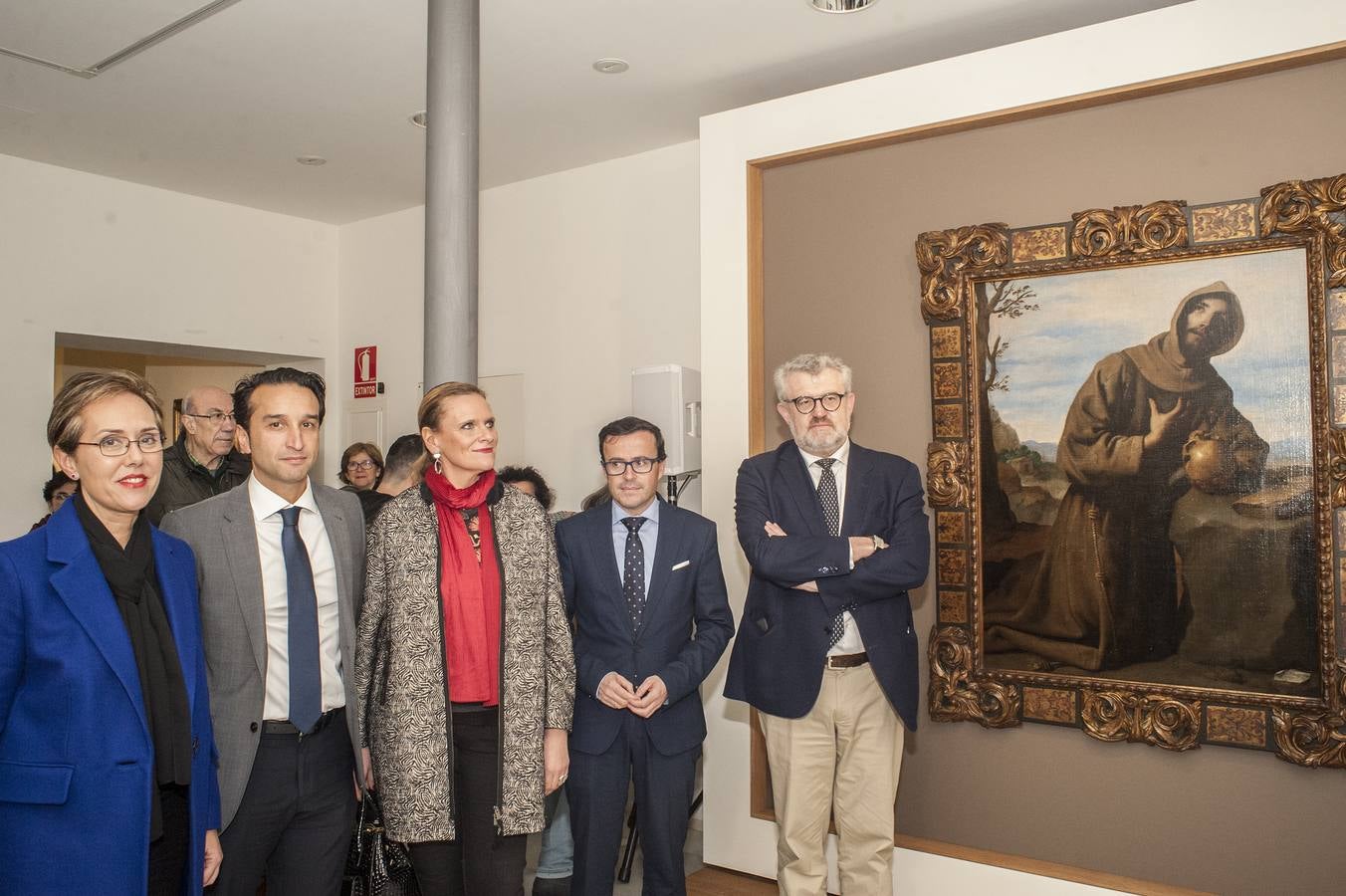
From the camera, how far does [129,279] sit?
20.6 feet

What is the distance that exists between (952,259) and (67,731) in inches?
134

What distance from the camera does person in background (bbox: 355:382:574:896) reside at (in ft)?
8.35

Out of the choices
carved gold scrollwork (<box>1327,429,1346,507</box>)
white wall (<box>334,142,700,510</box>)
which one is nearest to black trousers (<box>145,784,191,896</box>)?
carved gold scrollwork (<box>1327,429,1346,507</box>)

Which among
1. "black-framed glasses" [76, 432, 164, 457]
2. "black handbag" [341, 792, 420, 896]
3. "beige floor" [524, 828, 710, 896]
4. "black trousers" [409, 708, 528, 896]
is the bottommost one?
"beige floor" [524, 828, 710, 896]

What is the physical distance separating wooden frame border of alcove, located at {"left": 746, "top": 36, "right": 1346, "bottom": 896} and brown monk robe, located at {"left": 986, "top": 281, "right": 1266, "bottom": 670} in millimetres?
771

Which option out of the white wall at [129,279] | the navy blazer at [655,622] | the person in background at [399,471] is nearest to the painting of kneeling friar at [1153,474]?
the navy blazer at [655,622]

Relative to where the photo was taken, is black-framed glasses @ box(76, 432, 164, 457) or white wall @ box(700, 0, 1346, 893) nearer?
black-framed glasses @ box(76, 432, 164, 457)

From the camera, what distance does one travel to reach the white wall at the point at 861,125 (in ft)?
11.6

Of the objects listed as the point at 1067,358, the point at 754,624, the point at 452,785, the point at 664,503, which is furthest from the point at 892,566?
the point at 452,785

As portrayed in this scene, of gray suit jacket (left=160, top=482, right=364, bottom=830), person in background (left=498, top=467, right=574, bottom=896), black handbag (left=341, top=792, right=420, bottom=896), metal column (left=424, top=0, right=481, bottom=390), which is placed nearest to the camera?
gray suit jacket (left=160, top=482, right=364, bottom=830)

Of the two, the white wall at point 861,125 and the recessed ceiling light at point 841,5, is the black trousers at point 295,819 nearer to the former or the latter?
the white wall at point 861,125

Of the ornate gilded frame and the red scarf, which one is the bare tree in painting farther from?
the red scarf

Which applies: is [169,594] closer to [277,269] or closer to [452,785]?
[452,785]

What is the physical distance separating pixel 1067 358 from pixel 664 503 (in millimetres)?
1729
